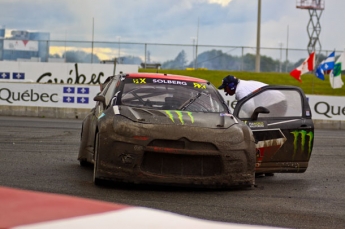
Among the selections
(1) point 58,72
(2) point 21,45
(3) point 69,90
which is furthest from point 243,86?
(2) point 21,45

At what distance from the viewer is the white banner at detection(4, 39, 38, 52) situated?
A: 1574 inches

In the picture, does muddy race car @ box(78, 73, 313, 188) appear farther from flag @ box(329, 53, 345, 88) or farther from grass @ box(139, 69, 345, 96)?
grass @ box(139, 69, 345, 96)

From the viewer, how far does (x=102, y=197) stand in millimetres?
7523

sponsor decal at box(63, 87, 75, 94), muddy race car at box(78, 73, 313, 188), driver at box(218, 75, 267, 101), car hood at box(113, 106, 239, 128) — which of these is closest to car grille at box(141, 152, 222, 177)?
muddy race car at box(78, 73, 313, 188)

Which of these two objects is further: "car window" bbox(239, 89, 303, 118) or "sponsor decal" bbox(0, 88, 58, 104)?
"sponsor decal" bbox(0, 88, 58, 104)

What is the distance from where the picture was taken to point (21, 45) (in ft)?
132

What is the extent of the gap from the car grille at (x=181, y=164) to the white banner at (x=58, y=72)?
84.5 feet

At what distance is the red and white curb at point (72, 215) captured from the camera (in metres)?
2.37

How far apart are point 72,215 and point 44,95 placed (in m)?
23.6

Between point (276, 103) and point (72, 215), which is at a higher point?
point (276, 103)

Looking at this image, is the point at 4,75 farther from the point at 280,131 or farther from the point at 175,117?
the point at 175,117

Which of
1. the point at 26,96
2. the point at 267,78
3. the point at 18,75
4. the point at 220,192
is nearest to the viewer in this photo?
the point at 220,192

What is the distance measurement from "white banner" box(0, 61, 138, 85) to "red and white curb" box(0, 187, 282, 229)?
31012mm

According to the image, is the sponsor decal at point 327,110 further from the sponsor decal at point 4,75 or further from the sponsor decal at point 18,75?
the sponsor decal at point 4,75
